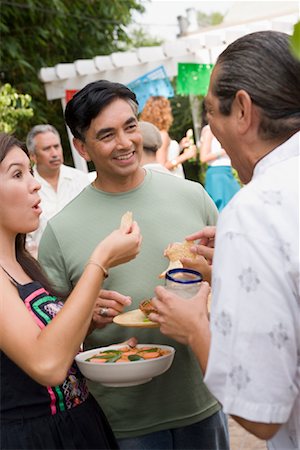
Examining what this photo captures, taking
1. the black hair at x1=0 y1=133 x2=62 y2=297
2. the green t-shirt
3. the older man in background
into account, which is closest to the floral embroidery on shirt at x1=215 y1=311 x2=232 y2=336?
the black hair at x1=0 y1=133 x2=62 y2=297

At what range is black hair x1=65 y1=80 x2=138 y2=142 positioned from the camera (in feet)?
9.16

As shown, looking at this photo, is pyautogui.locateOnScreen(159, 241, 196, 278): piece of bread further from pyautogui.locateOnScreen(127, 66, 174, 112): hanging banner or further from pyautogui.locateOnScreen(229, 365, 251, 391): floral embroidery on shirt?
pyautogui.locateOnScreen(127, 66, 174, 112): hanging banner

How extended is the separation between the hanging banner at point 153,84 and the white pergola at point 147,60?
27.8 inches

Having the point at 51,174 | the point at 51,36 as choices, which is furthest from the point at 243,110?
the point at 51,36

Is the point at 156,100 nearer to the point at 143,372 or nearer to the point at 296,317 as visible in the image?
the point at 143,372

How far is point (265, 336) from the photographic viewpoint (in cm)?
159

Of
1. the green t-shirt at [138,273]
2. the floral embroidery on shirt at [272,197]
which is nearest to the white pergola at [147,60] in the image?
the green t-shirt at [138,273]

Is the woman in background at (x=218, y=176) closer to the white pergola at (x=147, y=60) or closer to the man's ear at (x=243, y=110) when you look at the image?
the white pergola at (x=147, y=60)

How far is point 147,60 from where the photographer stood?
36.2 feet

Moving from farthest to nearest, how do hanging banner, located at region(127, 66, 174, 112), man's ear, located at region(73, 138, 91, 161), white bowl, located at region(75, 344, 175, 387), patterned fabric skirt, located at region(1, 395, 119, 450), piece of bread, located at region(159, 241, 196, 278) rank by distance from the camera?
1. hanging banner, located at region(127, 66, 174, 112)
2. man's ear, located at region(73, 138, 91, 161)
3. piece of bread, located at region(159, 241, 196, 278)
4. white bowl, located at region(75, 344, 175, 387)
5. patterned fabric skirt, located at region(1, 395, 119, 450)

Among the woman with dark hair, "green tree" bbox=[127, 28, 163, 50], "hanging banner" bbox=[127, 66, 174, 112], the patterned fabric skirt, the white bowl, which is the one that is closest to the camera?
the woman with dark hair

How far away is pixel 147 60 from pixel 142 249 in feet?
28.1

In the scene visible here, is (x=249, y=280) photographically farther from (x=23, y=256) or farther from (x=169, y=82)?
(x=169, y=82)

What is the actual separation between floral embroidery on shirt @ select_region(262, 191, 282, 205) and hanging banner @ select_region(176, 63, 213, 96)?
29.7ft
